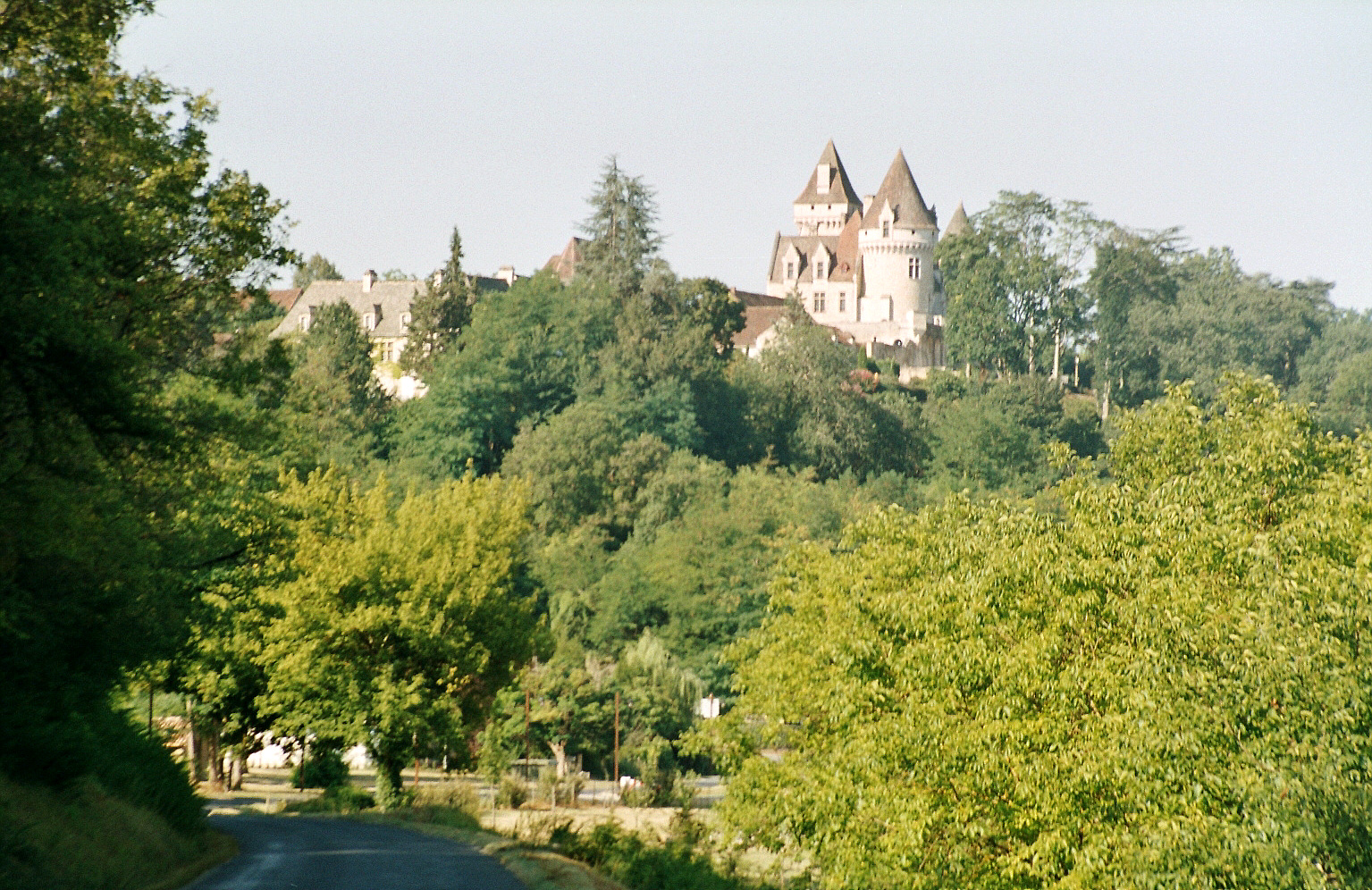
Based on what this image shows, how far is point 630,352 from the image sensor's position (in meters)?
105

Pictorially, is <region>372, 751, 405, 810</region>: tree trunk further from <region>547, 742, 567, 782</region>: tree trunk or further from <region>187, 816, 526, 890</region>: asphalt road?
<region>547, 742, 567, 782</region>: tree trunk

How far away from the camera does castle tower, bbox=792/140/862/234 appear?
172000 millimetres

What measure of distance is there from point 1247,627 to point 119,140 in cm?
1541

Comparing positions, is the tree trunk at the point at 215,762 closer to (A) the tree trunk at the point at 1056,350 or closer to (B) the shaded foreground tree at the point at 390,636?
(B) the shaded foreground tree at the point at 390,636

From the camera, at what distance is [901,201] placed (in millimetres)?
155875

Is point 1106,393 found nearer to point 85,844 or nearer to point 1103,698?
point 1103,698

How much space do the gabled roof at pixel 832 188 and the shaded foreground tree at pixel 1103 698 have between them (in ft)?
451

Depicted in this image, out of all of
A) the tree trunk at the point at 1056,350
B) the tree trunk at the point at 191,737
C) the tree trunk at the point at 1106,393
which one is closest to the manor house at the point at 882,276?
Answer: the tree trunk at the point at 1056,350

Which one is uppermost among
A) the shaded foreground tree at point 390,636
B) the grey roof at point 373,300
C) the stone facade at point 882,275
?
the stone facade at point 882,275

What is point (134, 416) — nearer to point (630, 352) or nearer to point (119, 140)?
point (119, 140)

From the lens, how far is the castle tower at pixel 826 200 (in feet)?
564

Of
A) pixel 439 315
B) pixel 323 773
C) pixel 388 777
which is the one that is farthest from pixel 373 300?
pixel 388 777

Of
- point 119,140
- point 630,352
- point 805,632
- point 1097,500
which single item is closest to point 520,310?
point 630,352

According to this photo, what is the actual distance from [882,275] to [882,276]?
81 mm
